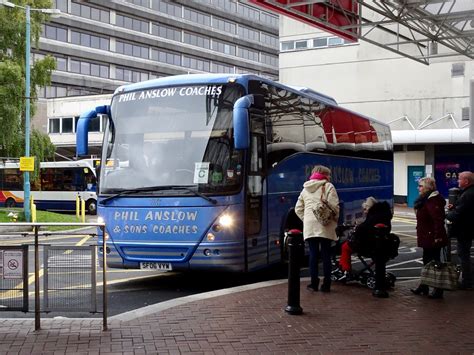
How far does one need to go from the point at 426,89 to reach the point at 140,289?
2772cm

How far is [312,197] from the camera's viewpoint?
352 inches

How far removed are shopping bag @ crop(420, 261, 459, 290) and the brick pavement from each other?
24 centimetres

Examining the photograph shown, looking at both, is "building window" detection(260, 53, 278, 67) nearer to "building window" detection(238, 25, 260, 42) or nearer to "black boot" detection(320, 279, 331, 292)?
"building window" detection(238, 25, 260, 42)

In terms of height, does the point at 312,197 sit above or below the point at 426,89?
below

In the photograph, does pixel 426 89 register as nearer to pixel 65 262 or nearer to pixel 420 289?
pixel 420 289

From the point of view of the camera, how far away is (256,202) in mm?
9938

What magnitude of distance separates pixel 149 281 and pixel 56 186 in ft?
84.4

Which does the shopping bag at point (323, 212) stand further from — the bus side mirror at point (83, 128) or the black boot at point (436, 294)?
the bus side mirror at point (83, 128)

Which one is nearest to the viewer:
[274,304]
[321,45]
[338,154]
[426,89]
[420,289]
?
[274,304]

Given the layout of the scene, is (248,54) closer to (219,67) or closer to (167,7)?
(219,67)

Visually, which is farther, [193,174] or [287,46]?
[287,46]

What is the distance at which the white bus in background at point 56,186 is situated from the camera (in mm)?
34312

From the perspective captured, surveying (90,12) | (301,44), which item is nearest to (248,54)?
(90,12)

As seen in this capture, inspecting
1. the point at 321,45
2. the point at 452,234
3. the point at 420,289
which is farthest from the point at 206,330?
the point at 321,45
